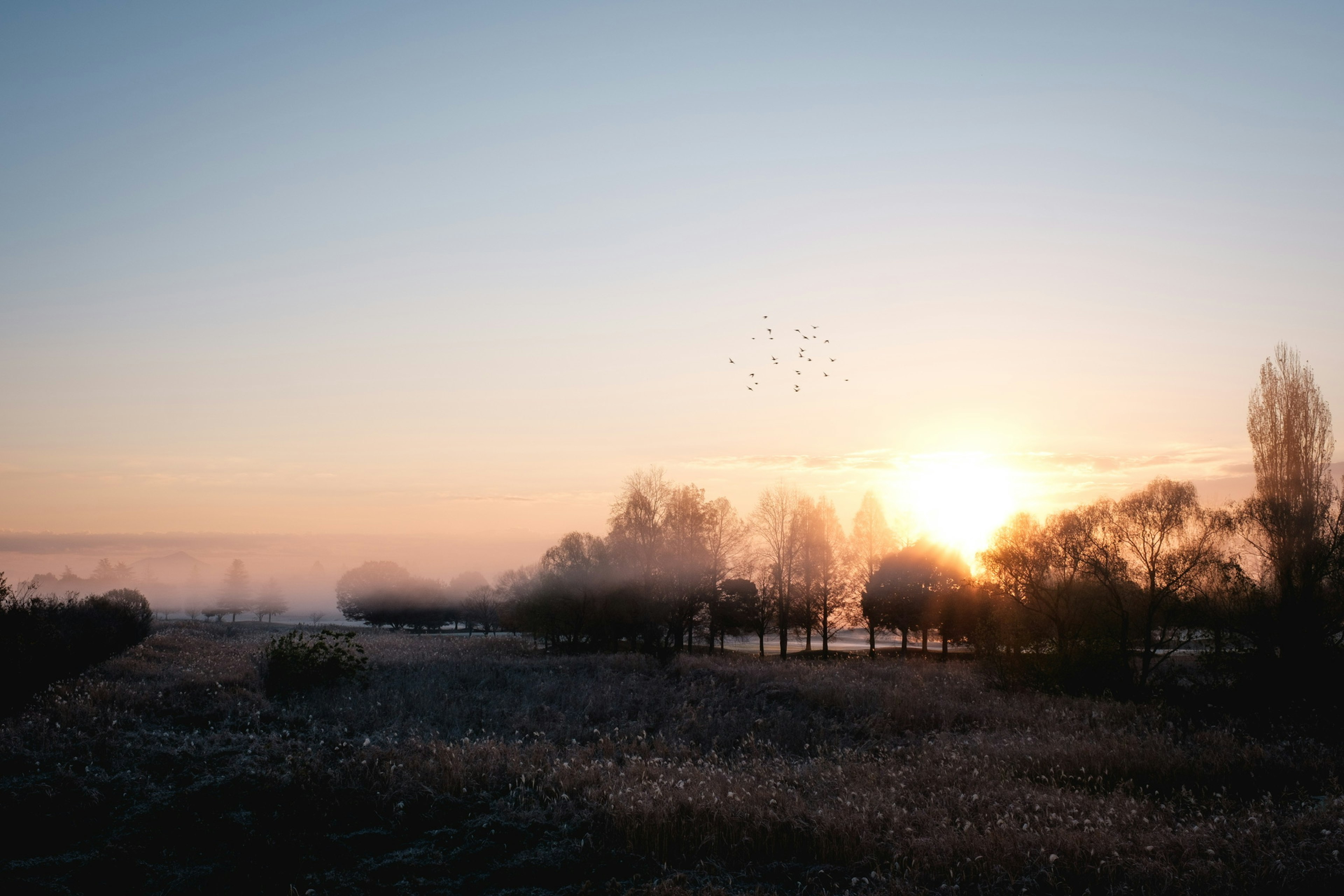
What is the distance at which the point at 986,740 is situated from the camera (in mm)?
18375

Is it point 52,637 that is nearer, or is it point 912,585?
point 52,637

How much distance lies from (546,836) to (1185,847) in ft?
28.5

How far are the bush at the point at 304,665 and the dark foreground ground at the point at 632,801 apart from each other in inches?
85.3

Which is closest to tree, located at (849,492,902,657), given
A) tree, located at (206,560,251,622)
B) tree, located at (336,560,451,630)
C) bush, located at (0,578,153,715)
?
bush, located at (0,578,153,715)

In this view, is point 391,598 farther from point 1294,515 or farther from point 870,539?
point 1294,515

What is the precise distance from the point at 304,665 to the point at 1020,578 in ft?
93.3

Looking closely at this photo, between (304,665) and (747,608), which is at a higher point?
(304,665)

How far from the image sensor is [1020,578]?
31062 mm

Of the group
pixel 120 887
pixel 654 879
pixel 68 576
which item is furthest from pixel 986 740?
pixel 68 576

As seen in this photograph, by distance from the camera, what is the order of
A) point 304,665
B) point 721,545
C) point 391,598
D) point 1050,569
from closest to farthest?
point 304,665 < point 1050,569 < point 721,545 < point 391,598

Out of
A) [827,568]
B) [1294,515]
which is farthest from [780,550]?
[1294,515]

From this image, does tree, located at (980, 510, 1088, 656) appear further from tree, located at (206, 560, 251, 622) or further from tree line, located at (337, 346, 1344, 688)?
tree, located at (206, 560, 251, 622)

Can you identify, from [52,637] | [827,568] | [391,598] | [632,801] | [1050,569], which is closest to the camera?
[632,801]

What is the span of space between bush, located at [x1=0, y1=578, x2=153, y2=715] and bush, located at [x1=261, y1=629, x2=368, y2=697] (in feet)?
16.5
